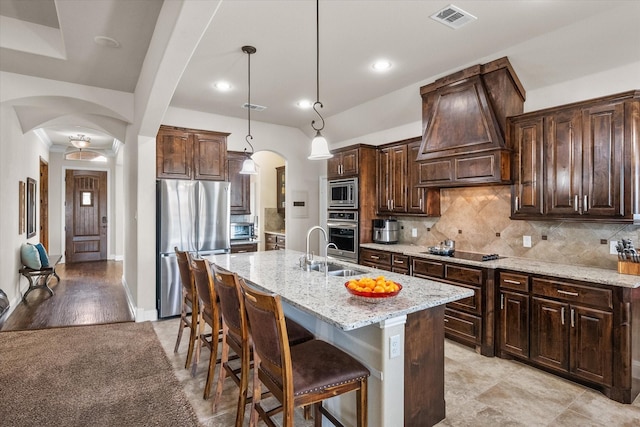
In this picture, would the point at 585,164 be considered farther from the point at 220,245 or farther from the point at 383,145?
the point at 220,245

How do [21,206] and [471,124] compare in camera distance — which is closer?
[471,124]

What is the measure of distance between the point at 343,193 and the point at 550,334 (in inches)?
123

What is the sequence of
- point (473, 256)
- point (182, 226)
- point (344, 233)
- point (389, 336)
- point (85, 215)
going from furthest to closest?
point (85, 215) < point (344, 233) < point (182, 226) < point (473, 256) < point (389, 336)

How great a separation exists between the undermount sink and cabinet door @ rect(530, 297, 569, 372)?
1.62 meters

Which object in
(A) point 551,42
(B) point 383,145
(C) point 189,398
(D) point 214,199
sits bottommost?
(C) point 189,398

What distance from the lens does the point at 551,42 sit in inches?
118

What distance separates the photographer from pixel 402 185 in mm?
4723

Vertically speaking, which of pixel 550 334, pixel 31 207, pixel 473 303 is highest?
pixel 31 207

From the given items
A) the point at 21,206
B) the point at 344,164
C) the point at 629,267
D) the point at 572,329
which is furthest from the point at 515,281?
the point at 21,206

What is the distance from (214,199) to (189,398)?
2727 mm

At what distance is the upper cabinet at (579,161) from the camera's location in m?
2.71

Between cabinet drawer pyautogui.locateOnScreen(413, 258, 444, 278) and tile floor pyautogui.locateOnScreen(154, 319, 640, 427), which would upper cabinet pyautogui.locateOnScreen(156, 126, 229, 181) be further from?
cabinet drawer pyautogui.locateOnScreen(413, 258, 444, 278)

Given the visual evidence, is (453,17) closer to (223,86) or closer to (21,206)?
(223,86)

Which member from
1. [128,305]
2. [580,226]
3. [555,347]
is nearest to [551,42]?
[580,226]
